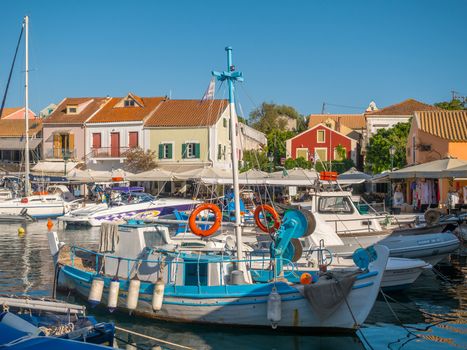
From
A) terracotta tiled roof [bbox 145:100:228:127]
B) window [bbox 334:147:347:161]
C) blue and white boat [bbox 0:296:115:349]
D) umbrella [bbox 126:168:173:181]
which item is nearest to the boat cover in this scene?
blue and white boat [bbox 0:296:115:349]

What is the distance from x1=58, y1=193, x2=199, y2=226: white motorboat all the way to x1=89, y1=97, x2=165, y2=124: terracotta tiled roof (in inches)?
661

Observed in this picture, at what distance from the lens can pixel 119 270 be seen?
603 inches

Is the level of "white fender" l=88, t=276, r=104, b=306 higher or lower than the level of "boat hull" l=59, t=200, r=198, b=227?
lower

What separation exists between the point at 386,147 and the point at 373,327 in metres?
40.4

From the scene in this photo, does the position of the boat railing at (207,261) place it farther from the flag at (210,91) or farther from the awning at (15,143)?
the awning at (15,143)

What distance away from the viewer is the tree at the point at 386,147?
→ 52.1 meters

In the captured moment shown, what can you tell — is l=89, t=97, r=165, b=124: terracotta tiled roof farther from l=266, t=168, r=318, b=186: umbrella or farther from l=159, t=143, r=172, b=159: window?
l=266, t=168, r=318, b=186: umbrella

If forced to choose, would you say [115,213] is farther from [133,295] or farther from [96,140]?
[133,295]

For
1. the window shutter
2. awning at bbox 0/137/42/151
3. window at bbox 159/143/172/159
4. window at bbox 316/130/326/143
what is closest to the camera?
window at bbox 159/143/172/159

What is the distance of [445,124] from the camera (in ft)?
121

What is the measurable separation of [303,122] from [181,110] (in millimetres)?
37608

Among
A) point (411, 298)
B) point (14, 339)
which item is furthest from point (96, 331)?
point (411, 298)

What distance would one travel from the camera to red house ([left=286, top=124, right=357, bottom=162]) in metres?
60.8

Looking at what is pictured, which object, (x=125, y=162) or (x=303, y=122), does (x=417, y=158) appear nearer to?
(x=125, y=162)
